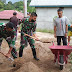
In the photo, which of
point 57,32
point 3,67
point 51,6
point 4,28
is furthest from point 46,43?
point 51,6

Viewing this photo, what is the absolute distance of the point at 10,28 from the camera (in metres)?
4.19

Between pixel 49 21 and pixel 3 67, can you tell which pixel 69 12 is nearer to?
pixel 49 21

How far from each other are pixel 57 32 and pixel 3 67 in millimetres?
2065

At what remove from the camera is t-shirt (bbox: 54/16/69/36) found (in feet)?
17.4

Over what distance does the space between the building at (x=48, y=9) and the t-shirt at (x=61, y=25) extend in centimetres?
924

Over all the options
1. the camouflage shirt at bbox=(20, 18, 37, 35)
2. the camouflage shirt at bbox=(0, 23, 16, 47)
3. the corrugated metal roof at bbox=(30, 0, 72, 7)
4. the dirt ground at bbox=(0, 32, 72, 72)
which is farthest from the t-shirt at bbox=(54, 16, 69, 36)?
the corrugated metal roof at bbox=(30, 0, 72, 7)

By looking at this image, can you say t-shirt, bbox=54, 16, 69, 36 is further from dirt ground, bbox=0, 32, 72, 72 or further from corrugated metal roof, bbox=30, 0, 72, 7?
corrugated metal roof, bbox=30, 0, 72, 7

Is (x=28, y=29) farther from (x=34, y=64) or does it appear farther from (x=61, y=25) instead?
(x=34, y=64)

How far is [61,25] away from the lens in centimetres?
537

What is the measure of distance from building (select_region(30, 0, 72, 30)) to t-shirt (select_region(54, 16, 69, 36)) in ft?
30.3

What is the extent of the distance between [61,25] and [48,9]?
31.2 ft

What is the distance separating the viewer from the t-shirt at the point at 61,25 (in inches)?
209

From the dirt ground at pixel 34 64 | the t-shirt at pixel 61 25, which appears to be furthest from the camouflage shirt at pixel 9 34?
the t-shirt at pixel 61 25

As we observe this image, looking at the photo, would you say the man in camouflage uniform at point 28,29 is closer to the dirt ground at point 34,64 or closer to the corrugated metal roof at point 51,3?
the dirt ground at point 34,64
